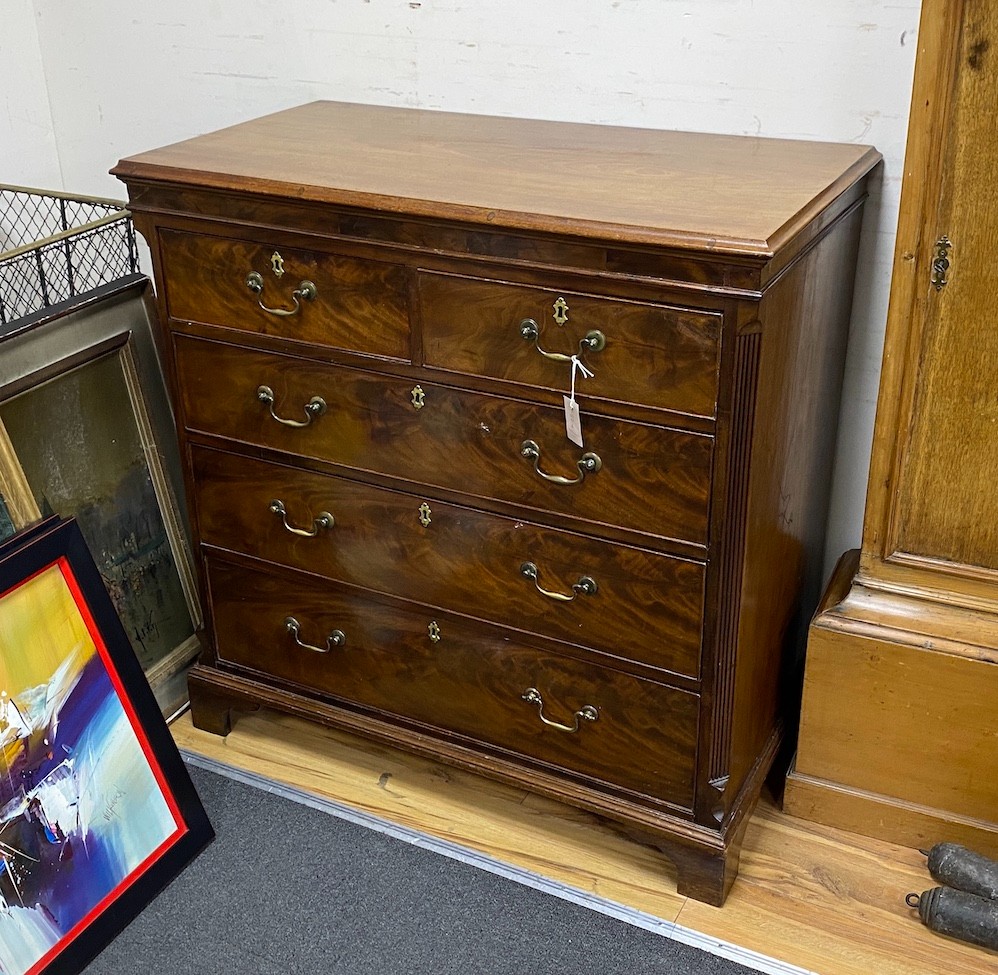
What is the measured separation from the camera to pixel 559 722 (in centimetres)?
172

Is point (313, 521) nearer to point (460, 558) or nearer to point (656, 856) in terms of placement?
point (460, 558)

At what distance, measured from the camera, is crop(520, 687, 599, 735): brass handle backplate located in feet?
5.48

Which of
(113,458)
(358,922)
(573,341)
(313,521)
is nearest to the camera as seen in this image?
(573,341)

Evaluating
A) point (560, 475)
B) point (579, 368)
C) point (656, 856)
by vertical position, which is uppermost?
point (579, 368)

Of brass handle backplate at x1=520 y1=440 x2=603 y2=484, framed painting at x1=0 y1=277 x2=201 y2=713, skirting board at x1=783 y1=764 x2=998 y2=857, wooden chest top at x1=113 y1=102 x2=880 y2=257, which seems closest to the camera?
wooden chest top at x1=113 y1=102 x2=880 y2=257

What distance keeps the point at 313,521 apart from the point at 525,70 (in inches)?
30.9

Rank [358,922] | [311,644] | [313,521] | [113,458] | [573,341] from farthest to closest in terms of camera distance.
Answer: [113,458] → [311,644] → [313,521] → [358,922] → [573,341]

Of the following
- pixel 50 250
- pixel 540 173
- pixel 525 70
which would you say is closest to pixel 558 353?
pixel 540 173

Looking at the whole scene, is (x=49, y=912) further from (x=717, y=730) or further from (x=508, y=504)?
(x=717, y=730)

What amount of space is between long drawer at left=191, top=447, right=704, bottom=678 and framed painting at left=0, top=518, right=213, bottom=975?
258 mm

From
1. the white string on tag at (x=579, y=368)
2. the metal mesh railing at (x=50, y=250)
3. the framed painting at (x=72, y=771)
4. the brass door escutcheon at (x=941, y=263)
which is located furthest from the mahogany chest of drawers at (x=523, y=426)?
the metal mesh railing at (x=50, y=250)

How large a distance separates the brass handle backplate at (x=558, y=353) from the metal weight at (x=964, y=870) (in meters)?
0.90

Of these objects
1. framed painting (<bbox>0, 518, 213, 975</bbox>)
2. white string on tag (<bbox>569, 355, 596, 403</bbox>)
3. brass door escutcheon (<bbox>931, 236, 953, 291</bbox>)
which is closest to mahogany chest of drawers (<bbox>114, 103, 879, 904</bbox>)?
white string on tag (<bbox>569, 355, 596, 403</bbox>)
